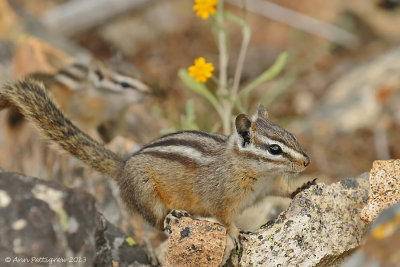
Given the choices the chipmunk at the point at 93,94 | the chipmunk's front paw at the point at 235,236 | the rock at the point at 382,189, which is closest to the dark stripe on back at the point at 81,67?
the chipmunk at the point at 93,94

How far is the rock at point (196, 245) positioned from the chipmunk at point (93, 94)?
147 inches

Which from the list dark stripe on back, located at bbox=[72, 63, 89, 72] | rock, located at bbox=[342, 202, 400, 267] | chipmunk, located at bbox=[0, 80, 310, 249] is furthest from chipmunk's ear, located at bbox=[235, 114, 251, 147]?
dark stripe on back, located at bbox=[72, 63, 89, 72]

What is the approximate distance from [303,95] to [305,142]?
213cm

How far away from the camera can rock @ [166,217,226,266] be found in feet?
12.1

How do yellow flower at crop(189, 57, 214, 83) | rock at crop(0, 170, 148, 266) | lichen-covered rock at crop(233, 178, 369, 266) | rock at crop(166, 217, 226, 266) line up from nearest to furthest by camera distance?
rock at crop(0, 170, 148, 266) → lichen-covered rock at crop(233, 178, 369, 266) → rock at crop(166, 217, 226, 266) → yellow flower at crop(189, 57, 214, 83)

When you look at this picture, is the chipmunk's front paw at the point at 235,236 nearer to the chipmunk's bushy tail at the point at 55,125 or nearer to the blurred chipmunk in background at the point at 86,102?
the chipmunk's bushy tail at the point at 55,125

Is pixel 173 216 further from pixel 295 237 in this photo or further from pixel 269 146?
pixel 295 237

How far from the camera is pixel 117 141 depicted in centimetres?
595

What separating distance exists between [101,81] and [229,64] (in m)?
2.92

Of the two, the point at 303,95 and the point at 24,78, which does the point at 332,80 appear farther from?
the point at 24,78

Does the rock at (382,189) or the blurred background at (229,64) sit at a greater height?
the blurred background at (229,64)

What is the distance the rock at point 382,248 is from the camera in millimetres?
2443

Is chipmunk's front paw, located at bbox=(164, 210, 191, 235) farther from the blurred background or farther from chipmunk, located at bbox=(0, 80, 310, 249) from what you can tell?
the blurred background

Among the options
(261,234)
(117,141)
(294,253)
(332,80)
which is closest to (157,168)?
(261,234)
